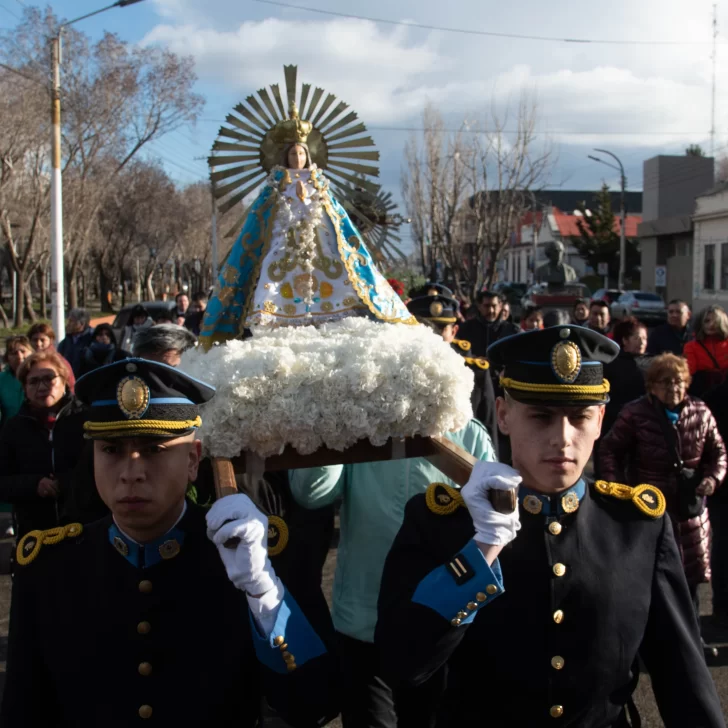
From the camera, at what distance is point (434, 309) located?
607 cm

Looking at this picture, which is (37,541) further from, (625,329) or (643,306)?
(643,306)

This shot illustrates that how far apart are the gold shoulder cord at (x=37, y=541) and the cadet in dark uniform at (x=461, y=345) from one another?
Result: 300 centimetres

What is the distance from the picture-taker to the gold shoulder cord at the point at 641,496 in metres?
2.20

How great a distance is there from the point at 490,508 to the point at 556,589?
0.38 metres

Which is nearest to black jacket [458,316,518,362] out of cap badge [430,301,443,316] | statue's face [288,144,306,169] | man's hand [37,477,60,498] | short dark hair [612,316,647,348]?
short dark hair [612,316,647,348]

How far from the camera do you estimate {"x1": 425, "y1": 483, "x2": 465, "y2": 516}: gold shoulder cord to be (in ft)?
6.83

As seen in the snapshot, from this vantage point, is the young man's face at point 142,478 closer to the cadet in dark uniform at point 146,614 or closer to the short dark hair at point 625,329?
the cadet in dark uniform at point 146,614

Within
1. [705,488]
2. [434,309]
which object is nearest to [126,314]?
[434,309]

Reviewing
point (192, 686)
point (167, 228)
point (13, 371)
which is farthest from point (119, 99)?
point (192, 686)

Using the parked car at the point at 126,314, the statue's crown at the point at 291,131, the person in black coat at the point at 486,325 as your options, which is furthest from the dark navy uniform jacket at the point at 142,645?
the parked car at the point at 126,314

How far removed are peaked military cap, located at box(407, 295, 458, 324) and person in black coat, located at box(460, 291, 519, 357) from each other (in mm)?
2673

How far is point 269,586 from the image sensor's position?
72.7 inches

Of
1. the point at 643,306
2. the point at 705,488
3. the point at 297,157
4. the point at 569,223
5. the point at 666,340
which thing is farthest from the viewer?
the point at 569,223

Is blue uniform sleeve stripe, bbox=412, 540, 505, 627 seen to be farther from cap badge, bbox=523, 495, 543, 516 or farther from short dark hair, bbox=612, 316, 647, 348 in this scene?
short dark hair, bbox=612, 316, 647, 348
